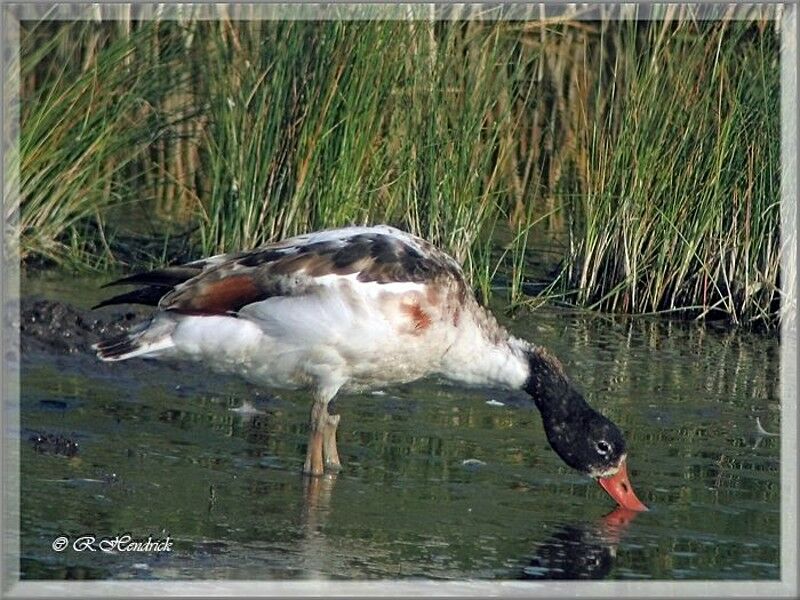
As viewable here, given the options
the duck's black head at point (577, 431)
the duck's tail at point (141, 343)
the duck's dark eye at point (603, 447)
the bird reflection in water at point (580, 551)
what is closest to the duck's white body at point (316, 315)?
the duck's tail at point (141, 343)

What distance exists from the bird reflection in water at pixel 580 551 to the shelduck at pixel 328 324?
34 cm

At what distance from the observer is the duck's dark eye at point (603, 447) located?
7877 mm

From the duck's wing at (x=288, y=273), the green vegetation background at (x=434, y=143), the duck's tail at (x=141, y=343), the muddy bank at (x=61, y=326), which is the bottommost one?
the duck's tail at (x=141, y=343)

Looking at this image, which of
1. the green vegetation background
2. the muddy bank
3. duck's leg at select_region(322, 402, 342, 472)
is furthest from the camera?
the green vegetation background

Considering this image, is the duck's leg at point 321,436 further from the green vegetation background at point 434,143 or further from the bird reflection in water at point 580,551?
the green vegetation background at point 434,143

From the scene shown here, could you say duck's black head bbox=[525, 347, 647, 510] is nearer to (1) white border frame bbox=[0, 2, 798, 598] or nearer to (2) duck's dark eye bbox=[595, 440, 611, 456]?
(2) duck's dark eye bbox=[595, 440, 611, 456]

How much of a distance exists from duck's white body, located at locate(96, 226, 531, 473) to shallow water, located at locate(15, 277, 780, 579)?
1.44ft

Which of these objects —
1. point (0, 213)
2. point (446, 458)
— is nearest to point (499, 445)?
point (446, 458)

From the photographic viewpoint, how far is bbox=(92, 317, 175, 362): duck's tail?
780cm

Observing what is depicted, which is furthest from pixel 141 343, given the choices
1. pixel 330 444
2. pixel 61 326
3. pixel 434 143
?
pixel 434 143

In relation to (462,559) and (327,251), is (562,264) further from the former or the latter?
(462,559)

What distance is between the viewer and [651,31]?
10969mm

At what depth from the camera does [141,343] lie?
785 centimetres

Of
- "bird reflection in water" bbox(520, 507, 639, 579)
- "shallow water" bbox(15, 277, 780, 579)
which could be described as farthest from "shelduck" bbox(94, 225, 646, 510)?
"bird reflection in water" bbox(520, 507, 639, 579)
